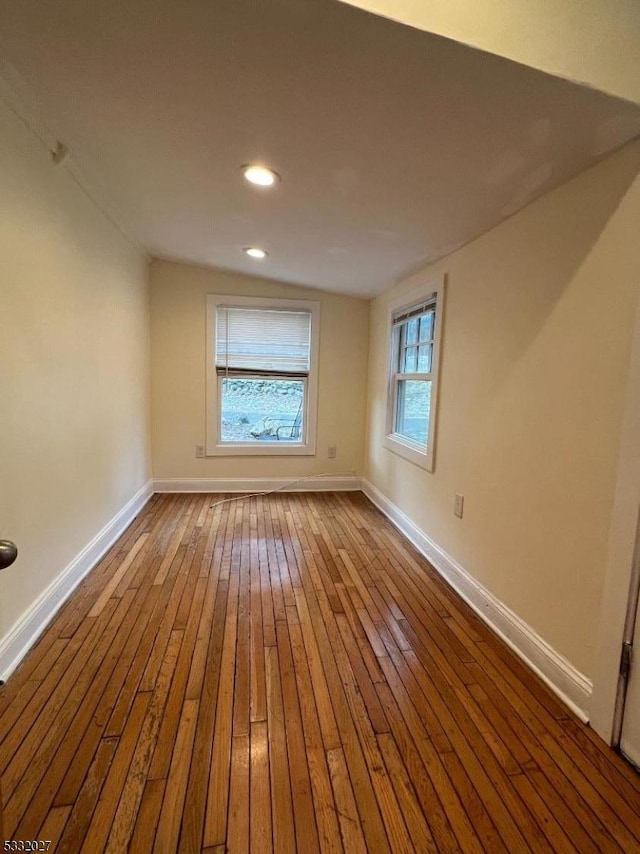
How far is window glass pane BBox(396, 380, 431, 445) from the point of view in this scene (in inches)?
116

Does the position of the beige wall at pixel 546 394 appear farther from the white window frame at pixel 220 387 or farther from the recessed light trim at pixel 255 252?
the white window frame at pixel 220 387

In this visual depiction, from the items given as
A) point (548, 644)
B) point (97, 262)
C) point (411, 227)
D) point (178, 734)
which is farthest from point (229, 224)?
point (548, 644)

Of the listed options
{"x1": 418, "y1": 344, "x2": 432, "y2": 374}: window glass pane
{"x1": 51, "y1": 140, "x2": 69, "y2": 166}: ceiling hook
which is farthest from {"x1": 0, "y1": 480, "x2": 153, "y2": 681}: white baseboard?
{"x1": 418, "y1": 344, "x2": 432, "y2": 374}: window glass pane

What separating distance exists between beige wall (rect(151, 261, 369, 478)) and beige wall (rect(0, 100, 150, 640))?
2.78 ft

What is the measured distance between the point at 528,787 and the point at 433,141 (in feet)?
6.98

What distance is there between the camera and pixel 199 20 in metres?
1.09

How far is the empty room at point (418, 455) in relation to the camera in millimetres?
1108

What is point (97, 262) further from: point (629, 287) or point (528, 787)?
point (528, 787)

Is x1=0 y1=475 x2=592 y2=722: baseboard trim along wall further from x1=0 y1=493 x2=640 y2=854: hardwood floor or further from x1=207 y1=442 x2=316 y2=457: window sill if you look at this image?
x1=207 y1=442 x2=316 y2=457: window sill

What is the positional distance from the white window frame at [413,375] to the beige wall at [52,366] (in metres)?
2.14

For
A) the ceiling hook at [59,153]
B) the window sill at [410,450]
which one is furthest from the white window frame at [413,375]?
the ceiling hook at [59,153]

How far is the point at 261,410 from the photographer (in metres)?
4.14

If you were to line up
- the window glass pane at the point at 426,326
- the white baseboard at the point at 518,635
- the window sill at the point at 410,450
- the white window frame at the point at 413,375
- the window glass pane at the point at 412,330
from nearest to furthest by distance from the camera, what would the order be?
1. the white baseboard at the point at 518,635
2. the white window frame at the point at 413,375
3. the window sill at the point at 410,450
4. the window glass pane at the point at 426,326
5. the window glass pane at the point at 412,330

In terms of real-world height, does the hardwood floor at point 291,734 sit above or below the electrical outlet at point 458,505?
below
